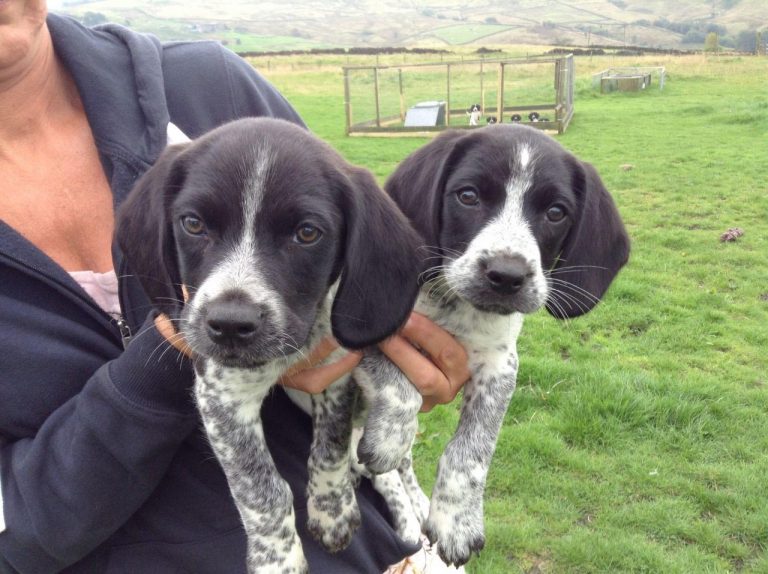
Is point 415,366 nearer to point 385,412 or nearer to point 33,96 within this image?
point 385,412

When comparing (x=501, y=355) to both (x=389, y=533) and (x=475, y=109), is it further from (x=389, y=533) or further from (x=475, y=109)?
(x=475, y=109)

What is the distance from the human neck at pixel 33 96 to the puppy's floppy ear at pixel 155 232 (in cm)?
62

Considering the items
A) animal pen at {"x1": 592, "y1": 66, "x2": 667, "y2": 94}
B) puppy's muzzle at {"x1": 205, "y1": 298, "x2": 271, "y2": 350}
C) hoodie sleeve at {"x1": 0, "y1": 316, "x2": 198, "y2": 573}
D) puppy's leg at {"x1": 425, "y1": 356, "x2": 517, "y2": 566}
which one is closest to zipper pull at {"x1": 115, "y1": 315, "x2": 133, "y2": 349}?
hoodie sleeve at {"x1": 0, "y1": 316, "x2": 198, "y2": 573}

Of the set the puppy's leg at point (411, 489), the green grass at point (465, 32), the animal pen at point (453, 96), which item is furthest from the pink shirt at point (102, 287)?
the green grass at point (465, 32)

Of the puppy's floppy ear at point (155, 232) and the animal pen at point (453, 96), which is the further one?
the animal pen at point (453, 96)

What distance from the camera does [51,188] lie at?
251 centimetres

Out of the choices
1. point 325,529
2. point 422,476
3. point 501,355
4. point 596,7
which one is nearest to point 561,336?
point 422,476

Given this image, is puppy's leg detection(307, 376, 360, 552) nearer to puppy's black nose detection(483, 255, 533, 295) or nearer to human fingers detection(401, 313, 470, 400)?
human fingers detection(401, 313, 470, 400)

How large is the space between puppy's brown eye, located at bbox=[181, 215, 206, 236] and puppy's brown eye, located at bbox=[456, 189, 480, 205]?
3.47 ft

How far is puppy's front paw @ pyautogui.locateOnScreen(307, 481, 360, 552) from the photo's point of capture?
2.46 m

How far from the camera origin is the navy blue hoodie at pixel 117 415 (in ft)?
7.04

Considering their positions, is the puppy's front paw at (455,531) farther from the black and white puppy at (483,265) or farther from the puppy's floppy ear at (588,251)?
the puppy's floppy ear at (588,251)

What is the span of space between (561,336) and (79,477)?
5373 mm

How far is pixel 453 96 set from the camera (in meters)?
24.5
